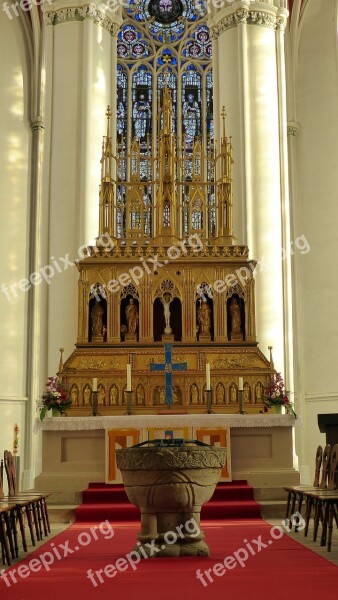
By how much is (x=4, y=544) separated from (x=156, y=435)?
15.8ft

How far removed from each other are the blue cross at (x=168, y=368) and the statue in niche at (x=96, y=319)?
1396mm

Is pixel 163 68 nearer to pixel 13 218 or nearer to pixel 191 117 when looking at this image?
pixel 191 117

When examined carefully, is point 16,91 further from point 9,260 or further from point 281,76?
point 281,76

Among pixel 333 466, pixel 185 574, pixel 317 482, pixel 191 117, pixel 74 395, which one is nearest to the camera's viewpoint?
pixel 185 574

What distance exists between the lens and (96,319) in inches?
551

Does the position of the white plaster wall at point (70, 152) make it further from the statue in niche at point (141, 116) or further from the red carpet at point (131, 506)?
the red carpet at point (131, 506)

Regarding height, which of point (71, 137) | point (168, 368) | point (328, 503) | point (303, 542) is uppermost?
point (71, 137)

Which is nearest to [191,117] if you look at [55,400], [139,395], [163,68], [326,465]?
[163,68]

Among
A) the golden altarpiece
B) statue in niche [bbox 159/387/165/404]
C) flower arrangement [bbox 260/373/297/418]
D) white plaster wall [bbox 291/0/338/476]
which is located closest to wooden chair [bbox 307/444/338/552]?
flower arrangement [bbox 260/373/297/418]

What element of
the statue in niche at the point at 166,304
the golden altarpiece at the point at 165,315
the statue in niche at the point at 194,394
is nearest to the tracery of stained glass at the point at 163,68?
the golden altarpiece at the point at 165,315

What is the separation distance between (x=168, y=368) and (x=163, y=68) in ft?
39.9

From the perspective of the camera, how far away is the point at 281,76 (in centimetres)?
1852

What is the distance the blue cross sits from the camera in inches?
509

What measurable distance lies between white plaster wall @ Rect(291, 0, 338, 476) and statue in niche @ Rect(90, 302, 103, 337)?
325 inches
